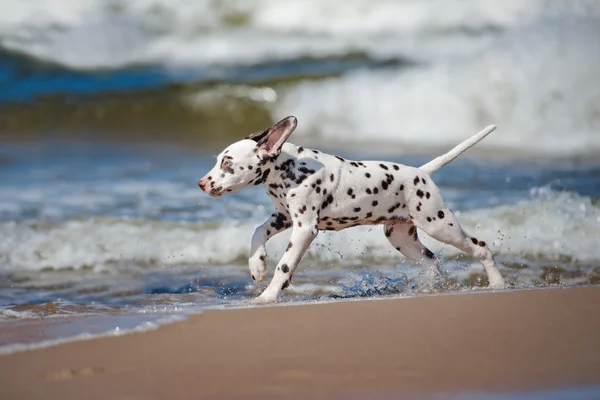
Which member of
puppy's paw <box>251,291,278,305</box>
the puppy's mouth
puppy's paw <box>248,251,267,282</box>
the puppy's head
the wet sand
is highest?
the puppy's head

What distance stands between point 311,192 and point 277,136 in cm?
41

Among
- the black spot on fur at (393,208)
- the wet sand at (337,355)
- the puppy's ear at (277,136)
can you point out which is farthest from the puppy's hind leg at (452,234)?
the puppy's ear at (277,136)

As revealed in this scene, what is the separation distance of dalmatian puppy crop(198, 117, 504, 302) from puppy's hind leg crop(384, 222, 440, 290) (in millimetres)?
162

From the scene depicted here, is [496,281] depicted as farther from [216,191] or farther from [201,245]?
[201,245]

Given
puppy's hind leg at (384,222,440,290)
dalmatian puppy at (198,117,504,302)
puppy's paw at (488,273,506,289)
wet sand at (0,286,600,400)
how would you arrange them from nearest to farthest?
wet sand at (0,286,600,400) → dalmatian puppy at (198,117,504,302) → puppy's paw at (488,273,506,289) → puppy's hind leg at (384,222,440,290)

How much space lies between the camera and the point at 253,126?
20.3 metres

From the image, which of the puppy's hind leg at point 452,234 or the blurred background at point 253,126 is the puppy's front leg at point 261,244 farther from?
the puppy's hind leg at point 452,234

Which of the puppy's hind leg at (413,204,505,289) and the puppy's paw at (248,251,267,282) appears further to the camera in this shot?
the puppy's hind leg at (413,204,505,289)

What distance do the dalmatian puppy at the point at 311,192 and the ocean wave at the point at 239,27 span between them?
622 inches

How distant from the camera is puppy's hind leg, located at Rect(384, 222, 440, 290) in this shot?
750 centimetres

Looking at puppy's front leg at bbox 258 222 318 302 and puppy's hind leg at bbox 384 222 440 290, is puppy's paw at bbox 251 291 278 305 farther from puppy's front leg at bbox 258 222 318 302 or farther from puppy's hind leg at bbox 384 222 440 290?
puppy's hind leg at bbox 384 222 440 290

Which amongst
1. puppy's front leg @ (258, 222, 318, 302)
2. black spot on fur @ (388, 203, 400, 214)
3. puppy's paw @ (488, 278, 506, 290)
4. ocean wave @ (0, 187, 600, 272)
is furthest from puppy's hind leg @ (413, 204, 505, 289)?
ocean wave @ (0, 187, 600, 272)

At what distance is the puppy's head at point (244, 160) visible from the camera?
6.72 metres

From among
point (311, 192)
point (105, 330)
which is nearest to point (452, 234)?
point (311, 192)
